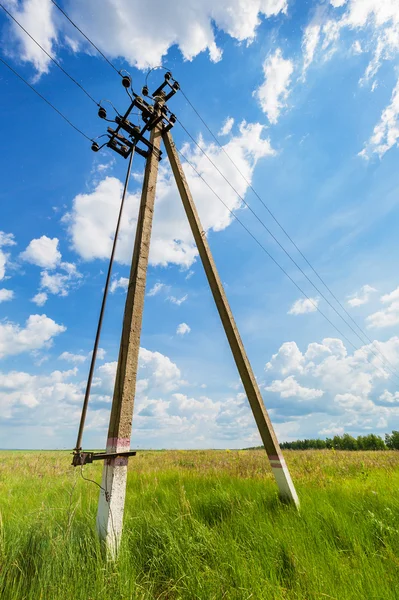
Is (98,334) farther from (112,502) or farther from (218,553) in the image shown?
(218,553)

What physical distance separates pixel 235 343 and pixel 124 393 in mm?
2420

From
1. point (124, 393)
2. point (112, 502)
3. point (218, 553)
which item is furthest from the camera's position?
point (124, 393)

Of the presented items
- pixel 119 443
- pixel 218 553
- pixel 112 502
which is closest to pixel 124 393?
pixel 119 443

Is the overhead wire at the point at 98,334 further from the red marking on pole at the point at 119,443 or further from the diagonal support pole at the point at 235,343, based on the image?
the diagonal support pole at the point at 235,343

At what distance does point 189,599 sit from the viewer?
8.41 feet

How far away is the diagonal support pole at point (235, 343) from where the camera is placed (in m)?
5.02

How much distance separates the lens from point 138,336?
13.5ft

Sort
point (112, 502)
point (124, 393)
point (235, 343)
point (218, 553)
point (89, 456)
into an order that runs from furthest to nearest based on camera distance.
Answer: point (235, 343)
point (124, 393)
point (89, 456)
point (112, 502)
point (218, 553)

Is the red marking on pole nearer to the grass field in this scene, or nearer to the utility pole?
the utility pole

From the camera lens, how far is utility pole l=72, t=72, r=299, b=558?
3.41 meters

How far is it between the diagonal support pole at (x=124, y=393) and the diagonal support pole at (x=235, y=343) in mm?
1253

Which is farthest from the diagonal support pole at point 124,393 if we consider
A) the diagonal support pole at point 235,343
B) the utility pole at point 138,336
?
the diagonal support pole at point 235,343

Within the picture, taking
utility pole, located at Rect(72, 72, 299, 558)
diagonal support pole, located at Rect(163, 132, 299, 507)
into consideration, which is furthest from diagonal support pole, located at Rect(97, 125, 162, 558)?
diagonal support pole, located at Rect(163, 132, 299, 507)

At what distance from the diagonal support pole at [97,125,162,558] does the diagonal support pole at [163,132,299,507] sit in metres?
1.25
